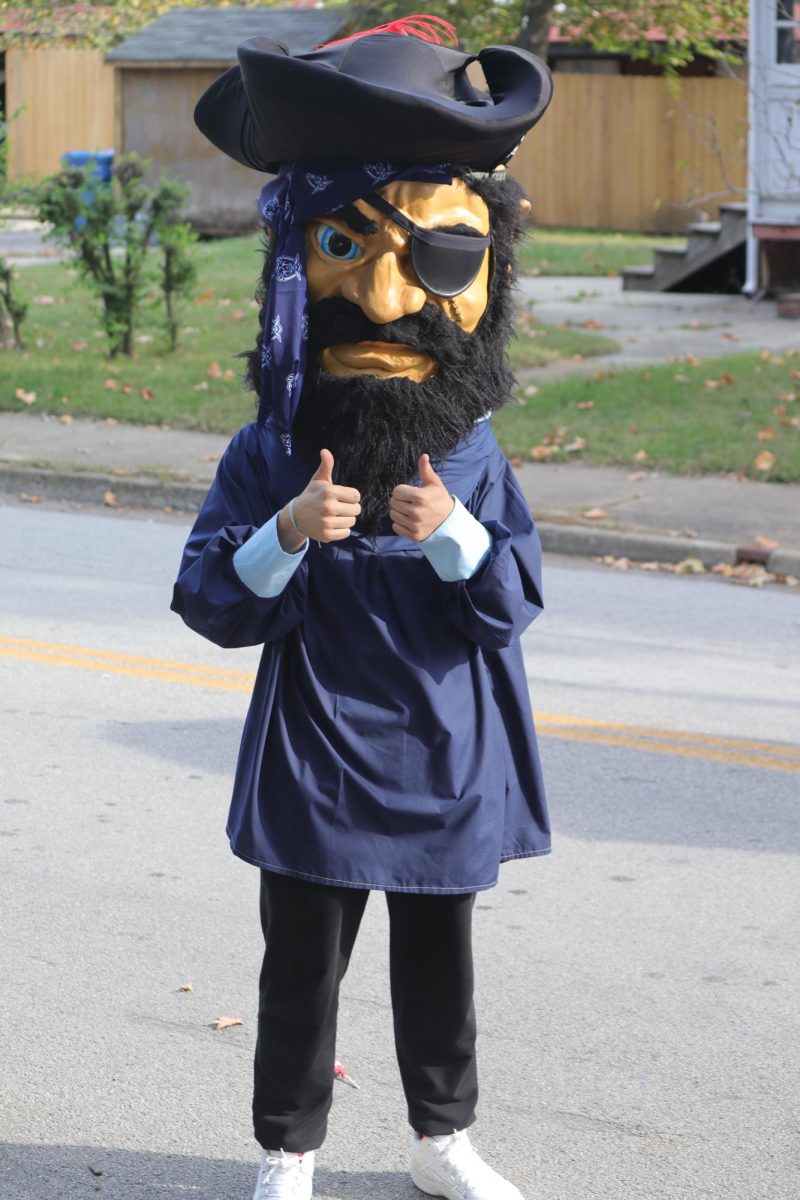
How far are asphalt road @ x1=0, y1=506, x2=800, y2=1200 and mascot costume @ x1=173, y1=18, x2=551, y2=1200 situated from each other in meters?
0.47

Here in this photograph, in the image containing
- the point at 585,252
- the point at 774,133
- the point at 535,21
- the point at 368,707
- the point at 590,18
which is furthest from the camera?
the point at 585,252

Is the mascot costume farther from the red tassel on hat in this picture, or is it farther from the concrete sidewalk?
the concrete sidewalk

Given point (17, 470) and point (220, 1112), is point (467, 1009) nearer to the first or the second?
point (220, 1112)

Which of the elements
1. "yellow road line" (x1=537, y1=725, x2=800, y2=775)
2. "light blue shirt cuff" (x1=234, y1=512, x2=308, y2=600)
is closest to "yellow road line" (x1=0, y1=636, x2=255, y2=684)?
"yellow road line" (x1=537, y1=725, x2=800, y2=775)

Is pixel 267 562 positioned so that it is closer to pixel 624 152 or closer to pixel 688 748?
pixel 688 748

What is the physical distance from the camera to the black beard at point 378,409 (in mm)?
2955

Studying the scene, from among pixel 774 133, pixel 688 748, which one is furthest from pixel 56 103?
pixel 688 748

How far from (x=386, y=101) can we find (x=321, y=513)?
667mm

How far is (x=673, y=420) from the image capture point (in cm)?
1215

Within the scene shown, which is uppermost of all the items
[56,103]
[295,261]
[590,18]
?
[590,18]

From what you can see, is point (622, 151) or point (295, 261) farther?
point (622, 151)

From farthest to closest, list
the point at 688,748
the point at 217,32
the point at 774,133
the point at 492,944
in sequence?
the point at 217,32
the point at 774,133
the point at 688,748
the point at 492,944

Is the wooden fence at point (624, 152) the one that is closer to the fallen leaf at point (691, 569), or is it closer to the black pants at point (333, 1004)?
the fallen leaf at point (691, 569)

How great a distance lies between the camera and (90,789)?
551 cm
